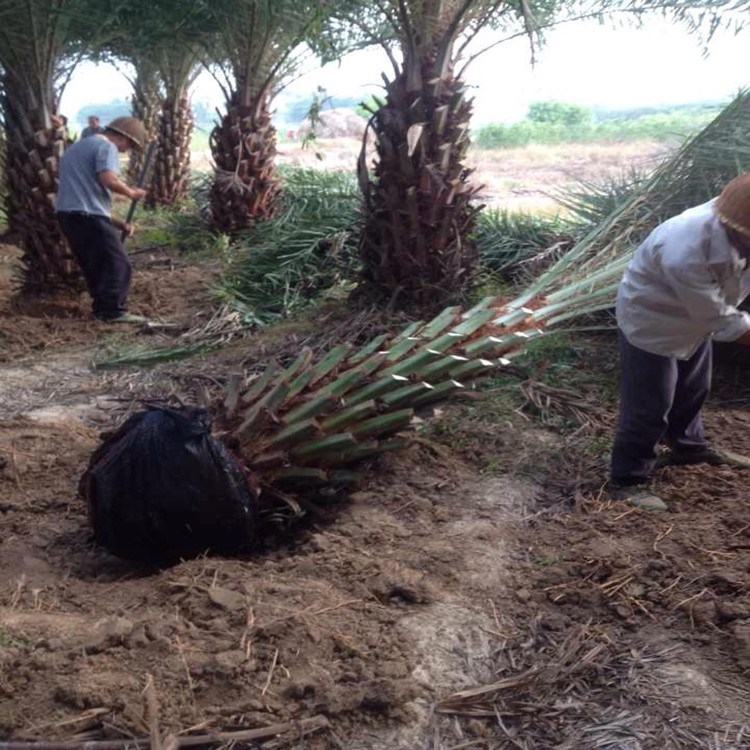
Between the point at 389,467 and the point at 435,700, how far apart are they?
1655 millimetres

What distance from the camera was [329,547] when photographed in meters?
3.24

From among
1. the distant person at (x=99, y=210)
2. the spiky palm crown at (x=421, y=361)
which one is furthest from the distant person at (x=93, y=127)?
the spiky palm crown at (x=421, y=361)

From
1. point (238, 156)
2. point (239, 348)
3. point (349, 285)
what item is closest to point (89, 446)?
point (239, 348)

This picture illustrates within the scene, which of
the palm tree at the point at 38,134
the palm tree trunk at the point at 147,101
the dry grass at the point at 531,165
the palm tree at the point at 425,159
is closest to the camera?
the palm tree at the point at 425,159

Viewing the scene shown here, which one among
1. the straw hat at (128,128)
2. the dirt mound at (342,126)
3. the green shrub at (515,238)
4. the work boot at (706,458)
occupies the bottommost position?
the work boot at (706,458)

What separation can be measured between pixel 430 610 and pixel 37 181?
238 inches

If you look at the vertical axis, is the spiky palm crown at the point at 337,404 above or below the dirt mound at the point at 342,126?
below

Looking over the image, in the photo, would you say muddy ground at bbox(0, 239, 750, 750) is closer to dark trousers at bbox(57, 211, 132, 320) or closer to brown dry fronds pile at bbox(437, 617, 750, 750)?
brown dry fronds pile at bbox(437, 617, 750, 750)

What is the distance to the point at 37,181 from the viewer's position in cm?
753

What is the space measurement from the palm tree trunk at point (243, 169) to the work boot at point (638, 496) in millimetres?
6716

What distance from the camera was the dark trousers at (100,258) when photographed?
6672 millimetres

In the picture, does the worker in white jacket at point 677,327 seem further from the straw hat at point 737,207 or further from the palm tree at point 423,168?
the palm tree at point 423,168

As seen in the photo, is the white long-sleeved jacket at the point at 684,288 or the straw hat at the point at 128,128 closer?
the white long-sleeved jacket at the point at 684,288

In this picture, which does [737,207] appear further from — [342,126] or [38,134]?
[342,126]
